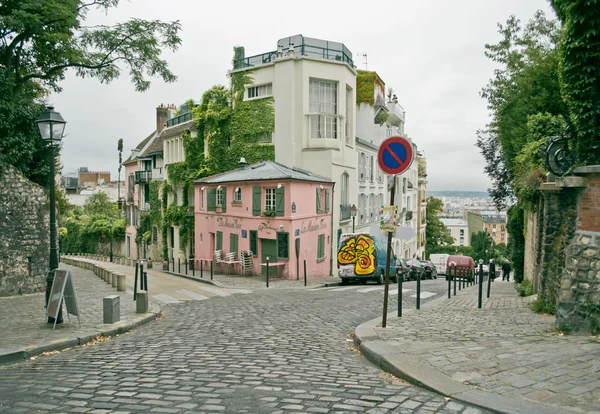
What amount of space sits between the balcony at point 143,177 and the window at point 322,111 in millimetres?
19463

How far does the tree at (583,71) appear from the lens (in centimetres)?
727

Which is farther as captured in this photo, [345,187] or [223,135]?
[223,135]

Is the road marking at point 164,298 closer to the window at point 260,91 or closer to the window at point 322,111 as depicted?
the window at point 322,111

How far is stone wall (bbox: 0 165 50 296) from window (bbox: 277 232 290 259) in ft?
34.9

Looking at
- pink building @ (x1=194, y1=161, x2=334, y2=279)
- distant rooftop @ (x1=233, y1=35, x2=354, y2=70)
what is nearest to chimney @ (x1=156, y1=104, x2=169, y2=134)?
distant rooftop @ (x1=233, y1=35, x2=354, y2=70)

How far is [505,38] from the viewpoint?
27.3 metres

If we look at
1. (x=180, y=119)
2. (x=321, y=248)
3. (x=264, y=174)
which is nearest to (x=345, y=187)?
(x=321, y=248)

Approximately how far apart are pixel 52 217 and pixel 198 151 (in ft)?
80.9

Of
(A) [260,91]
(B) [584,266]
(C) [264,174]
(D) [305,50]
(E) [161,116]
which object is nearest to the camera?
(B) [584,266]

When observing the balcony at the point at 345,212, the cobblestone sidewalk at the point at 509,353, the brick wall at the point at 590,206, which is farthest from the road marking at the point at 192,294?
the balcony at the point at 345,212

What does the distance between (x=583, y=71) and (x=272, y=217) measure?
1783 cm

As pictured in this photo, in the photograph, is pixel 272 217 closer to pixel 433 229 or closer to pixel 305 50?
pixel 305 50

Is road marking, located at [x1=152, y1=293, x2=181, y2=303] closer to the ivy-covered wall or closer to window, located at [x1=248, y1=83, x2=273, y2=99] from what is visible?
the ivy-covered wall

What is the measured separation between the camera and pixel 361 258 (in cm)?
2166
